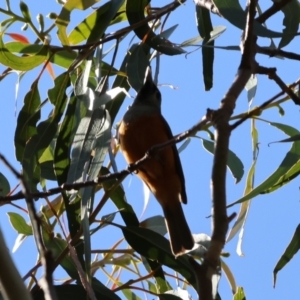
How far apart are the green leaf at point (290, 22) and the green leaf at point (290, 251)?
48 centimetres

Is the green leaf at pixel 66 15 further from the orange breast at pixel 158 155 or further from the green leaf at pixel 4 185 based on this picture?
the orange breast at pixel 158 155

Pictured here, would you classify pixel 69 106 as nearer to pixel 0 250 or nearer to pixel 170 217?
pixel 170 217

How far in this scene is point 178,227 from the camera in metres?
2.65

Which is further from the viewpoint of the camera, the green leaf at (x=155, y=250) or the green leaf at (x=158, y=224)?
the green leaf at (x=158, y=224)

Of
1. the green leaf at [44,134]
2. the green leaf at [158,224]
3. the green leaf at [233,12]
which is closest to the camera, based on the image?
the green leaf at [233,12]

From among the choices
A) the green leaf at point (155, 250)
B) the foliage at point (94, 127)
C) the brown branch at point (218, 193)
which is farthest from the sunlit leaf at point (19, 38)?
the brown branch at point (218, 193)

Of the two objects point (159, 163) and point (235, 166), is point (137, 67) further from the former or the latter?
point (159, 163)

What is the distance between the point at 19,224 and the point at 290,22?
1036 millimetres

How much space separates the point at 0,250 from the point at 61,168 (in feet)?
3.39

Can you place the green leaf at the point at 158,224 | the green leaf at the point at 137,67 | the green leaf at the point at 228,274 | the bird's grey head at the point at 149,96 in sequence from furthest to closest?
1. the bird's grey head at the point at 149,96
2. the green leaf at the point at 158,224
3. the green leaf at the point at 228,274
4. the green leaf at the point at 137,67

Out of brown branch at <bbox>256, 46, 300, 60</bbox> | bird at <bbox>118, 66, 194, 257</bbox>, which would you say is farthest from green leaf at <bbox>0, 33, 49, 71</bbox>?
brown branch at <bbox>256, 46, 300, 60</bbox>

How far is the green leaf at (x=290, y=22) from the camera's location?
1.75 meters

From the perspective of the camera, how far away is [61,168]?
2.00 m

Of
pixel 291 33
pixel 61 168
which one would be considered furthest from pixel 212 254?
pixel 61 168
